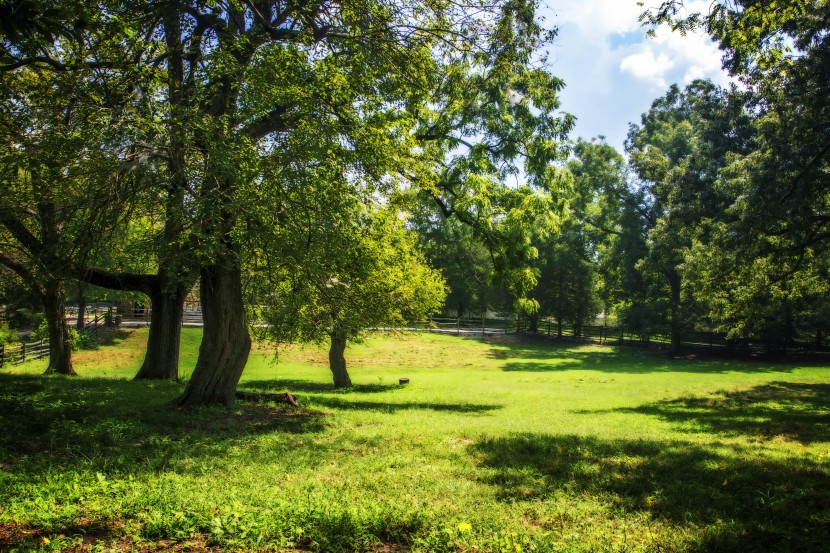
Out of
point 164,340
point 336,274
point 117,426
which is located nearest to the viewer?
point 117,426

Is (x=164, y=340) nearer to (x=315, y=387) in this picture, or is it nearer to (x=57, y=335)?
(x=57, y=335)

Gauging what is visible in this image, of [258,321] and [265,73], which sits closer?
[265,73]

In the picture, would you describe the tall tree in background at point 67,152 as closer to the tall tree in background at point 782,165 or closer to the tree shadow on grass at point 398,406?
the tree shadow on grass at point 398,406

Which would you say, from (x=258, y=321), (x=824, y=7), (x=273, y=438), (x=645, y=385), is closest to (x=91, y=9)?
(x=273, y=438)

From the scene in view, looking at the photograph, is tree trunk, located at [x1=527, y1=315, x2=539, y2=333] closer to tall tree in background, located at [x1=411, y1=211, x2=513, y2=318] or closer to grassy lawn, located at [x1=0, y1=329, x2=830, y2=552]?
tall tree in background, located at [x1=411, y1=211, x2=513, y2=318]

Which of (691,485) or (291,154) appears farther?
(291,154)

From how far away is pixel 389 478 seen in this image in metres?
6.31

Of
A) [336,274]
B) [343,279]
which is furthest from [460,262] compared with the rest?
[336,274]

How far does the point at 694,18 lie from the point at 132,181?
31.1 feet

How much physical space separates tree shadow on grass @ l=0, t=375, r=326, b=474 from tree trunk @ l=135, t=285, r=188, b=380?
264 cm

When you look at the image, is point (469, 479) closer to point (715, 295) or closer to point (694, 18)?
point (694, 18)

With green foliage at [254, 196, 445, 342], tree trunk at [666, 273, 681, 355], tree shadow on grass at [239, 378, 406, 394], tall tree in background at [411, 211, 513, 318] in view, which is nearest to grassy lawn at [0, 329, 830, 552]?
green foliage at [254, 196, 445, 342]

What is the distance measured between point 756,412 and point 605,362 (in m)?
25.7

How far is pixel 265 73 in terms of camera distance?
9008 millimetres
